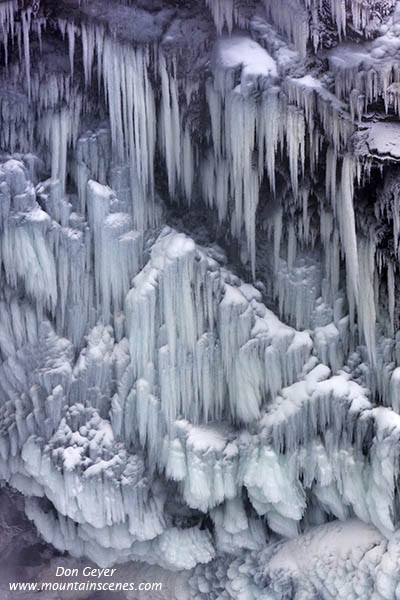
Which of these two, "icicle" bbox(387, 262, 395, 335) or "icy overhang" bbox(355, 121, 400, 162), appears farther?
"icicle" bbox(387, 262, 395, 335)

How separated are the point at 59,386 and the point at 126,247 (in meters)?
1.22

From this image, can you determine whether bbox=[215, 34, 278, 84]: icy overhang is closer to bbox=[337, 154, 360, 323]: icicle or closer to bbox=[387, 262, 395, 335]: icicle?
bbox=[337, 154, 360, 323]: icicle

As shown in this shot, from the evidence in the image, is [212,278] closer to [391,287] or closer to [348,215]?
[348,215]

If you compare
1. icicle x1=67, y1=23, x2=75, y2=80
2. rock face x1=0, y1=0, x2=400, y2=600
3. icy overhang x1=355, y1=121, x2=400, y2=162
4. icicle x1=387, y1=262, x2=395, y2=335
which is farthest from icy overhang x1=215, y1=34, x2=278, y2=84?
icicle x1=387, y1=262, x2=395, y2=335

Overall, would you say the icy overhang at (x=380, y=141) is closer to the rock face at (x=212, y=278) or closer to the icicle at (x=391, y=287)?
the rock face at (x=212, y=278)

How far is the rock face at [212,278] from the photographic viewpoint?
421 cm

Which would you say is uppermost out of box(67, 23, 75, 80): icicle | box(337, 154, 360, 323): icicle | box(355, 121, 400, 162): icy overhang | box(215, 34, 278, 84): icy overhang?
box(67, 23, 75, 80): icicle

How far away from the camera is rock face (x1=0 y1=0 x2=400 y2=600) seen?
4.21 m

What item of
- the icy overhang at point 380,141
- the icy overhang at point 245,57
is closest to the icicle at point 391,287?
the icy overhang at point 380,141

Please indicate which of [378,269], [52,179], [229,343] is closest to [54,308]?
[52,179]

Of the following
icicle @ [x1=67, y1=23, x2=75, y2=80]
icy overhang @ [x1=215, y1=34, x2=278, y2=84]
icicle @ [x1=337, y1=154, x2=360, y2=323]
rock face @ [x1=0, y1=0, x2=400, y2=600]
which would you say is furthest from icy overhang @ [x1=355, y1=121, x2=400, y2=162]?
icicle @ [x1=67, y1=23, x2=75, y2=80]

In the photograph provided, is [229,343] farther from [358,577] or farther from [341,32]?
[341,32]

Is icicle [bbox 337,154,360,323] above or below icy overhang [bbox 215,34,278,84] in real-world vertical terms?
below

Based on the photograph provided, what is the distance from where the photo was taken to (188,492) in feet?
15.4
